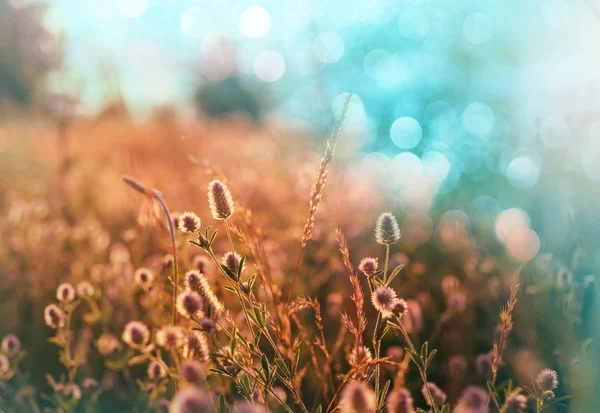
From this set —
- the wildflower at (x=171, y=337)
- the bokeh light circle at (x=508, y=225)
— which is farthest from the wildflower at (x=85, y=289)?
the bokeh light circle at (x=508, y=225)

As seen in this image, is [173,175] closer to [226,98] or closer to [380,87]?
[380,87]

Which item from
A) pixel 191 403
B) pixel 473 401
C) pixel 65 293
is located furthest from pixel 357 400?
pixel 65 293

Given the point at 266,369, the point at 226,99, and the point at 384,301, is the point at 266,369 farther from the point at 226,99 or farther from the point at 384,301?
the point at 226,99

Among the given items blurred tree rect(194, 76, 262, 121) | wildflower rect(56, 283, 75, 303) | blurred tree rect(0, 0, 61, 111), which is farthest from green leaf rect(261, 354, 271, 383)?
blurred tree rect(194, 76, 262, 121)

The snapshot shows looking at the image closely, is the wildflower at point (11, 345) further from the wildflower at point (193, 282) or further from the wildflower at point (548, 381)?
the wildflower at point (548, 381)

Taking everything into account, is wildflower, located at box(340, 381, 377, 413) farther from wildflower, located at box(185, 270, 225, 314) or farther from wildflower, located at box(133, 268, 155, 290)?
wildflower, located at box(133, 268, 155, 290)
